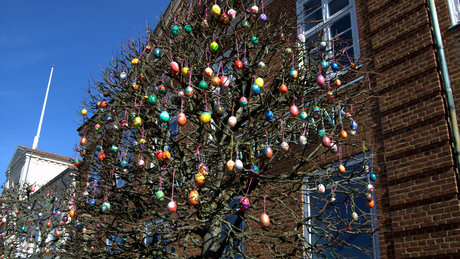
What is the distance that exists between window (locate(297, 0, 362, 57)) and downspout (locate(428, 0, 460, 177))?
62.5 inches

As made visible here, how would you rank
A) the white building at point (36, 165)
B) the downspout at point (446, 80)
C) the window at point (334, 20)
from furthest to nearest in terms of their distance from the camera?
the white building at point (36, 165)
the window at point (334, 20)
the downspout at point (446, 80)

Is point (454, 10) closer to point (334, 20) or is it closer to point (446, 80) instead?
point (446, 80)

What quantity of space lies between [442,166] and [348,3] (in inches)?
180

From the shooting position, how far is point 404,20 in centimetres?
709

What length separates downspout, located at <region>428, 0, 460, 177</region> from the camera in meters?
5.76

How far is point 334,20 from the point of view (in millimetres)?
8852

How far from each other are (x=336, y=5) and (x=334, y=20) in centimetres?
45

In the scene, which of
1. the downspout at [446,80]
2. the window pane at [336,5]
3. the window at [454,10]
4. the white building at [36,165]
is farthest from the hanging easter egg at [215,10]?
the white building at [36,165]

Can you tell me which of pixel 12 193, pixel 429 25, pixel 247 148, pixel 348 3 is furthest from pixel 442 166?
pixel 12 193

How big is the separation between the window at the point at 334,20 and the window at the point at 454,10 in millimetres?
1816

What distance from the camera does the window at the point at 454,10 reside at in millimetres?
6430

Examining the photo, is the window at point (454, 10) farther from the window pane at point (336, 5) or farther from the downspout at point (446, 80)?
the window pane at point (336, 5)

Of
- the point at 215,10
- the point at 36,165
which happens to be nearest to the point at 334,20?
the point at 215,10

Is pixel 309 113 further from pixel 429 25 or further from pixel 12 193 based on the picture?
pixel 12 193
